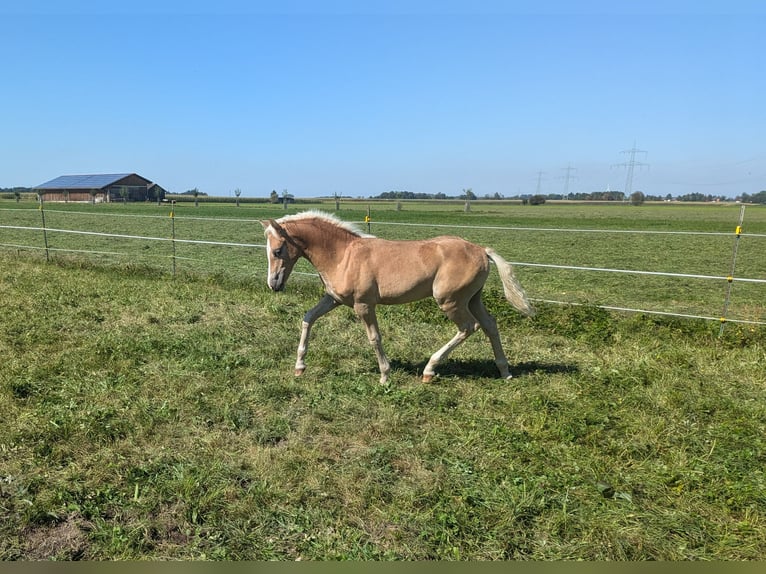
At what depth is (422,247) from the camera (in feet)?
16.1

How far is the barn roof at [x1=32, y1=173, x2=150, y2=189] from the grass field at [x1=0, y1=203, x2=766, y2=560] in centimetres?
7989

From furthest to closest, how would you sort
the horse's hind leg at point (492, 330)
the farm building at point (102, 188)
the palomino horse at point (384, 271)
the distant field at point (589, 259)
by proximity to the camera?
the farm building at point (102, 188) → the distant field at point (589, 259) → the horse's hind leg at point (492, 330) → the palomino horse at point (384, 271)

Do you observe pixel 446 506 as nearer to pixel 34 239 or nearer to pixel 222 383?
pixel 222 383

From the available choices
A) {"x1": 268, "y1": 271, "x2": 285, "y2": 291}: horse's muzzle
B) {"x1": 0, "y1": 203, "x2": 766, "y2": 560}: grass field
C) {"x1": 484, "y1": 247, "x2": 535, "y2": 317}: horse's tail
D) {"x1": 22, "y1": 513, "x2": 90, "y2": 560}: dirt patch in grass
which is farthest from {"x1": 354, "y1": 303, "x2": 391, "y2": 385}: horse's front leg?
{"x1": 22, "y1": 513, "x2": 90, "y2": 560}: dirt patch in grass

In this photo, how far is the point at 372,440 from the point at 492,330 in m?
1.98

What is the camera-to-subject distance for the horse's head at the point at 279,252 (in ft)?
15.6

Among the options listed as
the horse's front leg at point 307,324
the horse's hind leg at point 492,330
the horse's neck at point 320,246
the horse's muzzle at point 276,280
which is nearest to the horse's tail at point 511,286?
the horse's hind leg at point 492,330

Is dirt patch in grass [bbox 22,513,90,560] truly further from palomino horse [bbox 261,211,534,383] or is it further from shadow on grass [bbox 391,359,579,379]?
shadow on grass [bbox 391,359,579,379]

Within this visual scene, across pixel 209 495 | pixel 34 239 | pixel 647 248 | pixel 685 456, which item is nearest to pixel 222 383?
pixel 209 495

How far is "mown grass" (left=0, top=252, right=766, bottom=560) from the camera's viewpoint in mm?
2598

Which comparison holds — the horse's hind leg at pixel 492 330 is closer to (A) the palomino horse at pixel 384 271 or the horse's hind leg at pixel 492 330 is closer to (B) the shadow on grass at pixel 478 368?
(A) the palomino horse at pixel 384 271

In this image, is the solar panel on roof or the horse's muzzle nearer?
the horse's muzzle

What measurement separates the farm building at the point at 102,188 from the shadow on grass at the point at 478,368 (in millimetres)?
73873

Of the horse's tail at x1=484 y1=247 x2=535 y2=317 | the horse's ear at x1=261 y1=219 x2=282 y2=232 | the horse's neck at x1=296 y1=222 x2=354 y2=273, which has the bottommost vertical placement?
the horse's tail at x1=484 y1=247 x2=535 y2=317
